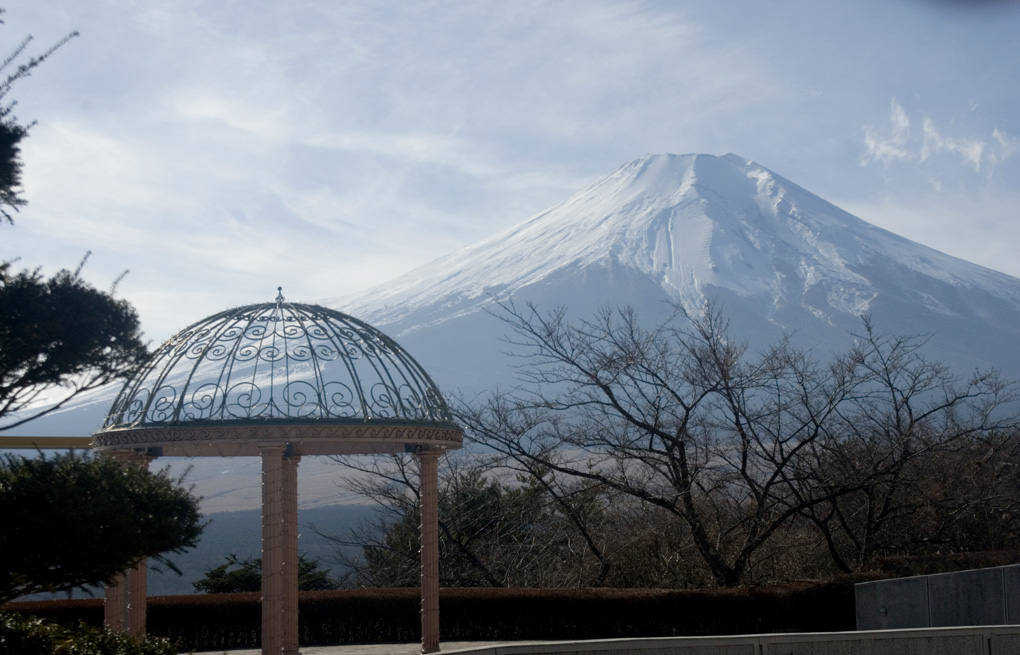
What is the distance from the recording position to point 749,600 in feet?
47.8

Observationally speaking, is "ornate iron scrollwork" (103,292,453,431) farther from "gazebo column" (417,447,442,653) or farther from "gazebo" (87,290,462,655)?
"gazebo column" (417,447,442,653)

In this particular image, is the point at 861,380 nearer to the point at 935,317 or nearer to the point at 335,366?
A: the point at 335,366

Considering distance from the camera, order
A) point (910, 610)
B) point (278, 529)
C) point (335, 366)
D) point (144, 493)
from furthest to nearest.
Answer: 1. point (335, 366)
2. point (910, 610)
3. point (278, 529)
4. point (144, 493)

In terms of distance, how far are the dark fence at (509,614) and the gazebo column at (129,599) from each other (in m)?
2.65

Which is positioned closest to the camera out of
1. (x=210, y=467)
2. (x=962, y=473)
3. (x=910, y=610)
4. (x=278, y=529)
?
(x=278, y=529)

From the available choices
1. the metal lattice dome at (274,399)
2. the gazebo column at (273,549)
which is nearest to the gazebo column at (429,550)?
the metal lattice dome at (274,399)

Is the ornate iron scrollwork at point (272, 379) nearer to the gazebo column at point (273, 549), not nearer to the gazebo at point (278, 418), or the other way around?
the gazebo at point (278, 418)

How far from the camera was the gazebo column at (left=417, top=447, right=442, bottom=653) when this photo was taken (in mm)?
12203

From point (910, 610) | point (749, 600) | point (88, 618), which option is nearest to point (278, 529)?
point (88, 618)

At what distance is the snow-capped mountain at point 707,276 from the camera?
12131 cm

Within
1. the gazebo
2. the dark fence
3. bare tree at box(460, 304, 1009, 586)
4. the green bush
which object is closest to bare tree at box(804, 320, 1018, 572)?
bare tree at box(460, 304, 1009, 586)

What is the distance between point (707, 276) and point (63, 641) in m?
126

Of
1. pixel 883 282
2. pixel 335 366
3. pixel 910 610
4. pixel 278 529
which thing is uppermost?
pixel 883 282

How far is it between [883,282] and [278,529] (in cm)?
13057
